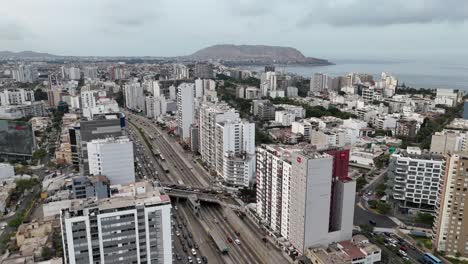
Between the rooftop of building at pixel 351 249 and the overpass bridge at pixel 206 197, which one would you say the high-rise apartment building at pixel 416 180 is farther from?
the overpass bridge at pixel 206 197

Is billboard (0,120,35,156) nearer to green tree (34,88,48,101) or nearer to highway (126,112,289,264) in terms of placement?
highway (126,112,289,264)

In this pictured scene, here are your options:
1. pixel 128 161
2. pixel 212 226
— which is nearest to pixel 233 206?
pixel 212 226

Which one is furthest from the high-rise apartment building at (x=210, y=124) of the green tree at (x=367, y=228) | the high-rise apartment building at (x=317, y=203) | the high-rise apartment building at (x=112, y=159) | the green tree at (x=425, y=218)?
the green tree at (x=425, y=218)

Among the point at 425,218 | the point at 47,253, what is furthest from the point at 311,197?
the point at 47,253

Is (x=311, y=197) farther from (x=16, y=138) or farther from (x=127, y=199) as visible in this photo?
(x=16, y=138)

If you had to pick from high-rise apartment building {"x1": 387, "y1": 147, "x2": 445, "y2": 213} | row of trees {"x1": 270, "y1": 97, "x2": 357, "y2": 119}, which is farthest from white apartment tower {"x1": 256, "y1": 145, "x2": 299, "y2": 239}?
row of trees {"x1": 270, "y1": 97, "x2": 357, "y2": 119}
